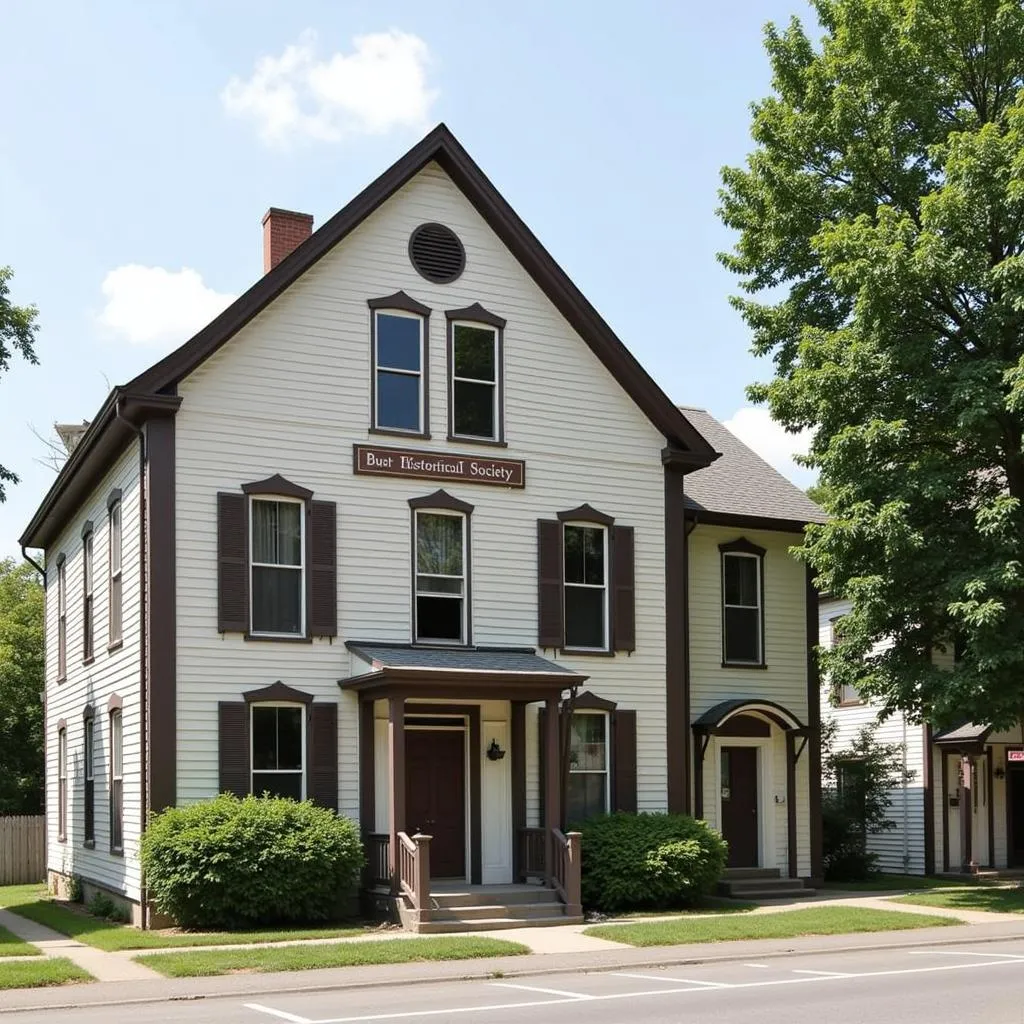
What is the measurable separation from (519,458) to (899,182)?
828 centimetres

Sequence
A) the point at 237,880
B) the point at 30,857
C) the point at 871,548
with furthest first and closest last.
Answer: the point at 30,857, the point at 871,548, the point at 237,880

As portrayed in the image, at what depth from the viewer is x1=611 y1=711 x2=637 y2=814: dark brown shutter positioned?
2420 cm

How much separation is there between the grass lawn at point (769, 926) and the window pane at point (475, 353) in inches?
361

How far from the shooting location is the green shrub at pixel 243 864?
19312 millimetres

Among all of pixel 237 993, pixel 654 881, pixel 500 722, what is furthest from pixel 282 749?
pixel 237 993

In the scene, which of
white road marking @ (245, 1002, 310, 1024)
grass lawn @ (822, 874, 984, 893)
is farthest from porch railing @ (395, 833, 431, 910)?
grass lawn @ (822, 874, 984, 893)

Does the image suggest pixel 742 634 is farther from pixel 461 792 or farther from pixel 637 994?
pixel 637 994

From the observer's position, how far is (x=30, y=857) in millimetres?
33031

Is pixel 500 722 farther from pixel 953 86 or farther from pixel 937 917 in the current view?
pixel 953 86

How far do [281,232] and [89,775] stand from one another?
10.2 metres

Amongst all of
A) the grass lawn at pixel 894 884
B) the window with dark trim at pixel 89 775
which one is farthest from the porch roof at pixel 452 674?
the grass lawn at pixel 894 884

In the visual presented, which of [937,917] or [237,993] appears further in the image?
[937,917]

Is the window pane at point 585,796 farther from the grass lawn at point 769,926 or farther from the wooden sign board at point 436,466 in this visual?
the wooden sign board at point 436,466

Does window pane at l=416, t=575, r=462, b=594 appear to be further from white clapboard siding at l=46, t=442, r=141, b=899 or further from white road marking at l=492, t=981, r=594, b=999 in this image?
white road marking at l=492, t=981, r=594, b=999
